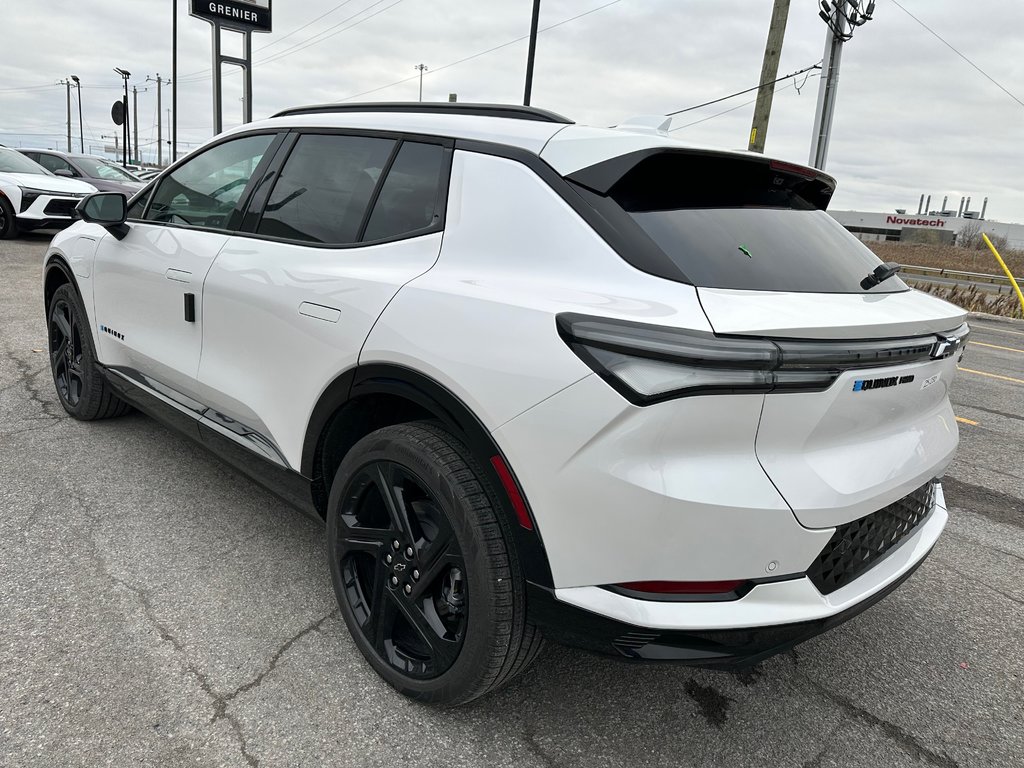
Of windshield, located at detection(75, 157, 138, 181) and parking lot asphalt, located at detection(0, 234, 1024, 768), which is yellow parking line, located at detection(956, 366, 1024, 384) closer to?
parking lot asphalt, located at detection(0, 234, 1024, 768)

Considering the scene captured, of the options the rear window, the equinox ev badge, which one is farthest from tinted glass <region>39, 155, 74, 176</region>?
the equinox ev badge

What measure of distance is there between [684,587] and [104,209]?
314 cm

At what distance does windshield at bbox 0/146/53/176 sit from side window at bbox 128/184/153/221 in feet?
37.0

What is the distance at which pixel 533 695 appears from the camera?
219 centimetres

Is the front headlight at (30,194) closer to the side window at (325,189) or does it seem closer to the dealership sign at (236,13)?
the dealership sign at (236,13)

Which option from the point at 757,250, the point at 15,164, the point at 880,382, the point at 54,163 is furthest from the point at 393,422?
the point at 54,163

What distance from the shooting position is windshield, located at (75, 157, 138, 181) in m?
13.7

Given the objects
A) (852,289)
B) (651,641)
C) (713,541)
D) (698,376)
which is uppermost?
(852,289)

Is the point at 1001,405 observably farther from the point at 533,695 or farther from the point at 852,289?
the point at 533,695

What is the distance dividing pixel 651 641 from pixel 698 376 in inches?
25.1

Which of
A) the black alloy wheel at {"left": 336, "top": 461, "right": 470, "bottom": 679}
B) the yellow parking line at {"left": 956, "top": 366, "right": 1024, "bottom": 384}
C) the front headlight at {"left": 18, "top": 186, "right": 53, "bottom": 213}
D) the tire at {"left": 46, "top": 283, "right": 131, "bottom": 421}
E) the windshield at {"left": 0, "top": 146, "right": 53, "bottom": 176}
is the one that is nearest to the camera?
the black alloy wheel at {"left": 336, "top": 461, "right": 470, "bottom": 679}

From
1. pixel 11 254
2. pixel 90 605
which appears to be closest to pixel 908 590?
pixel 90 605

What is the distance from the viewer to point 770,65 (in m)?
12.4

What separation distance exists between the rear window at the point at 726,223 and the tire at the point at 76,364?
124 inches
